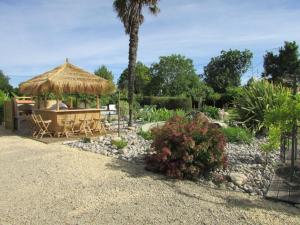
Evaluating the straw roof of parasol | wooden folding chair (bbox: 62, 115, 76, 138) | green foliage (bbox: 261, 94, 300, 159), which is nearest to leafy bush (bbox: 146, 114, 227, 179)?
green foliage (bbox: 261, 94, 300, 159)

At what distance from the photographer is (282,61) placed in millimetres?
40812

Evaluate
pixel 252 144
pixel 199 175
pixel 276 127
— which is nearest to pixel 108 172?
pixel 199 175

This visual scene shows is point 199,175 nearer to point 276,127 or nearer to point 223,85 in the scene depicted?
point 276,127

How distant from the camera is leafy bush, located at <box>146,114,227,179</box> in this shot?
683 cm

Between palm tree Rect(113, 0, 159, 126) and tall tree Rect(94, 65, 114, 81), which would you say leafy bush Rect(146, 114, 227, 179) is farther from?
tall tree Rect(94, 65, 114, 81)

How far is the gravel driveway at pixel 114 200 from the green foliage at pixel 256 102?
6.18 m

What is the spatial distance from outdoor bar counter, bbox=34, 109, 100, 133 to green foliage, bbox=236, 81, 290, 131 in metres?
5.56

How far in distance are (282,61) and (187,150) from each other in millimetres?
37516

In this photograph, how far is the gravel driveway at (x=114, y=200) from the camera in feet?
16.2

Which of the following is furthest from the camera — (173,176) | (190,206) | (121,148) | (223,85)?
(223,85)

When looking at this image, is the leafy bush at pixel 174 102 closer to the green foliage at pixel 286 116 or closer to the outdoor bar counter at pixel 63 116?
the outdoor bar counter at pixel 63 116

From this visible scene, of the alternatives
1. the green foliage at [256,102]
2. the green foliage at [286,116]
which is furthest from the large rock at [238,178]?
the green foliage at [256,102]

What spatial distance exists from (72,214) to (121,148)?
14.8ft

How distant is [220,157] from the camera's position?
7.05 m
